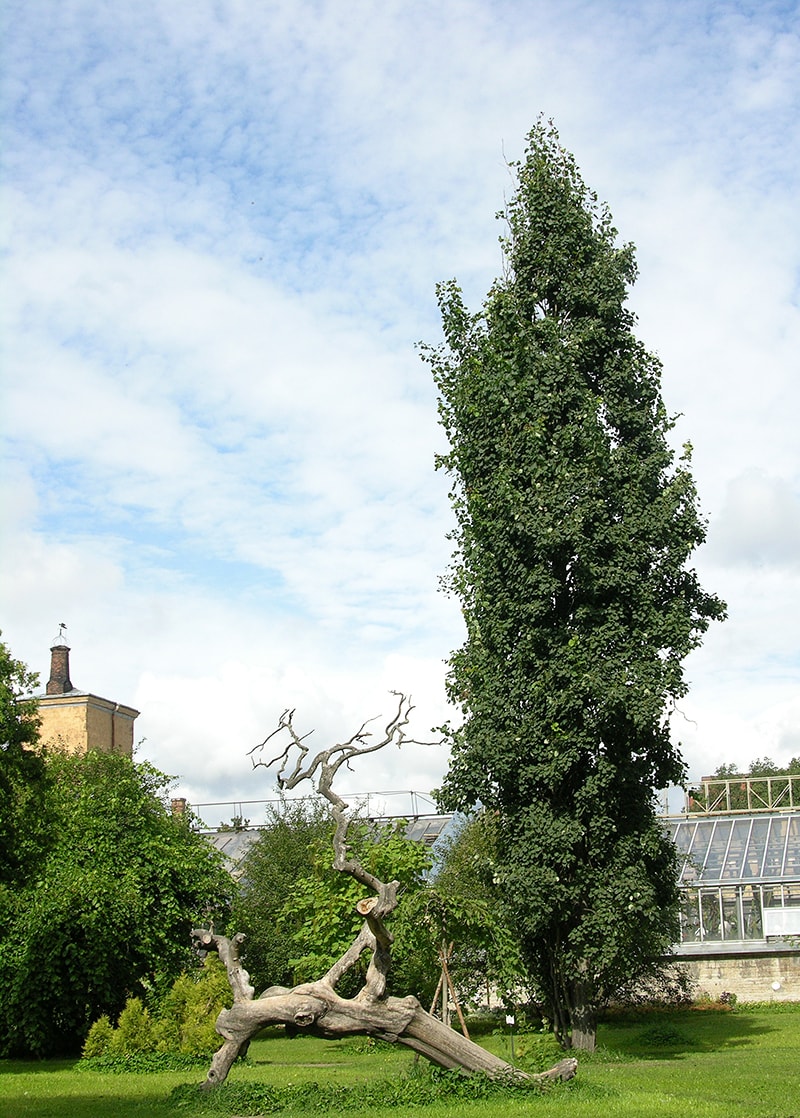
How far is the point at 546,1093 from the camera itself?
1410cm

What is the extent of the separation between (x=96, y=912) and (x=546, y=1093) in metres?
14.4

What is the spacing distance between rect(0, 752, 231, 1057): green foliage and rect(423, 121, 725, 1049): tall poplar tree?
30.0 feet

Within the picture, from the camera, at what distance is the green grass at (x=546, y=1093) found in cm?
1323

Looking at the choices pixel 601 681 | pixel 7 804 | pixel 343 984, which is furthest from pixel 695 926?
pixel 7 804

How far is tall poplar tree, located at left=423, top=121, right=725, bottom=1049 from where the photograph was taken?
2045cm

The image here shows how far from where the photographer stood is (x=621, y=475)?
21.9m

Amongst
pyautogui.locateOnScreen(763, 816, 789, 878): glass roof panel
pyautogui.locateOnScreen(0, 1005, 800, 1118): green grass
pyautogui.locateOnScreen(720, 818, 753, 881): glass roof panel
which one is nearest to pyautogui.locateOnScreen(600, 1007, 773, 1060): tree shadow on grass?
pyautogui.locateOnScreen(0, 1005, 800, 1118): green grass

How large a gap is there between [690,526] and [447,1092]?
11.9 meters

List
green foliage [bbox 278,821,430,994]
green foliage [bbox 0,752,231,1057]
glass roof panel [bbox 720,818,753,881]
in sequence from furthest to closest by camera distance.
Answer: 1. glass roof panel [bbox 720,818,753,881]
2. green foliage [bbox 278,821,430,994]
3. green foliage [bbox 0,752,231,1057]

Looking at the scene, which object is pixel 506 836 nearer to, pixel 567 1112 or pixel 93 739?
pixel 567 1112

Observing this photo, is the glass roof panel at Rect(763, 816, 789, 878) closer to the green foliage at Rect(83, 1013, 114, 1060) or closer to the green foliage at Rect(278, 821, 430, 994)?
the green foliage at Rect(278, 821, 430, 994)

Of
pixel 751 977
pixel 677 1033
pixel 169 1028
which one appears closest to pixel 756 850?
pixel 751 977

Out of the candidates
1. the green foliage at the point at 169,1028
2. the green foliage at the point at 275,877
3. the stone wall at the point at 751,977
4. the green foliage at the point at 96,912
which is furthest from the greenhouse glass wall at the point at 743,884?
the green foliage at the point at 169,1028

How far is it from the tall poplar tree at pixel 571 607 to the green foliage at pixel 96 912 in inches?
360
